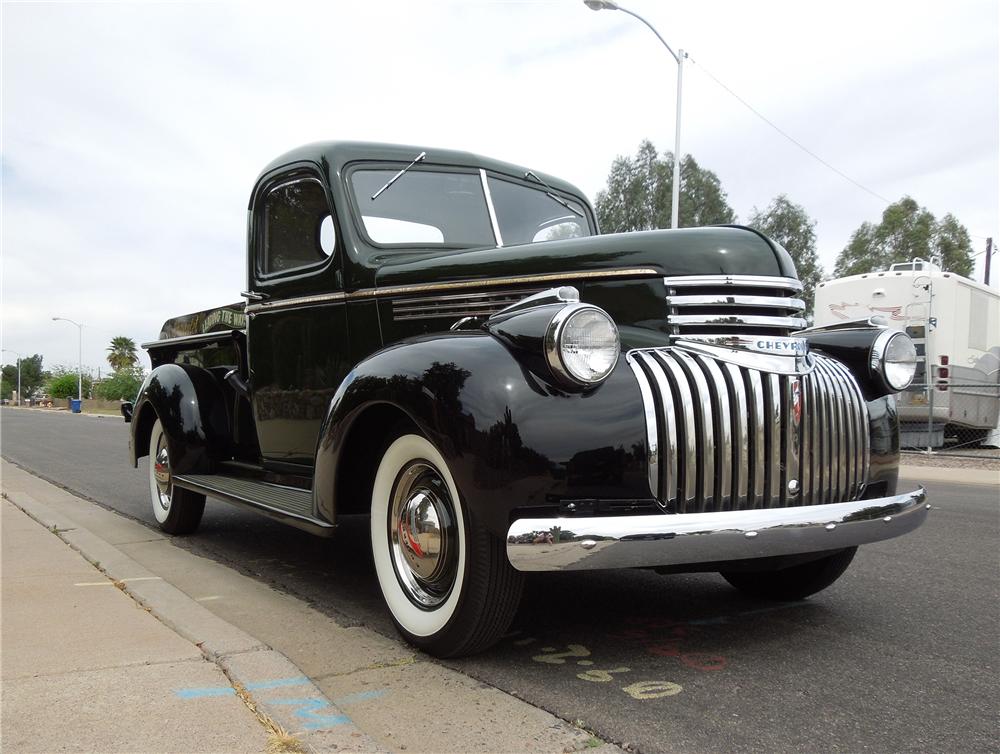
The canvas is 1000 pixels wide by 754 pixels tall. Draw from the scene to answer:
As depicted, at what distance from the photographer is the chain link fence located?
1350 cm

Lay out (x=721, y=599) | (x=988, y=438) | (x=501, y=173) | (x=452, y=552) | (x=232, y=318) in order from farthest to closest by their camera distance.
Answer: (x=988, y=438) → (x=232, y=318) → (x=501, y=173) → (x=721, y=599) → (x=452, y=552)

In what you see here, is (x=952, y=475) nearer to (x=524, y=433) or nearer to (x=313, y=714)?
(x=524, y=433)

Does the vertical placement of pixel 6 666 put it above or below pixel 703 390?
below

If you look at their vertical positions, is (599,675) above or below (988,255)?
below

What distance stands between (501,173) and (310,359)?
57.9 inches

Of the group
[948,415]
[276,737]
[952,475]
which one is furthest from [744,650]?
[948,415]

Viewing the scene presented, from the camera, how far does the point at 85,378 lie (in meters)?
79.4

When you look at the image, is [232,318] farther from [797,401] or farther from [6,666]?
[797,401]

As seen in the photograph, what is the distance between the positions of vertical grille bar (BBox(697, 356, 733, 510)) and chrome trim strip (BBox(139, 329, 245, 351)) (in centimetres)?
341

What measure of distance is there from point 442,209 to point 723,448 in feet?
7.32

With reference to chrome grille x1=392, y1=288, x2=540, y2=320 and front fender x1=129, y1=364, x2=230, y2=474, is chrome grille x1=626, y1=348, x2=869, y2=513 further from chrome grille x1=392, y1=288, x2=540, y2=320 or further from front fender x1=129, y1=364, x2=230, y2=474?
front fender x1=129, y1=364, x2=230, y2=474

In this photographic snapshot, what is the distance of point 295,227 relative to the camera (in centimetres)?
465

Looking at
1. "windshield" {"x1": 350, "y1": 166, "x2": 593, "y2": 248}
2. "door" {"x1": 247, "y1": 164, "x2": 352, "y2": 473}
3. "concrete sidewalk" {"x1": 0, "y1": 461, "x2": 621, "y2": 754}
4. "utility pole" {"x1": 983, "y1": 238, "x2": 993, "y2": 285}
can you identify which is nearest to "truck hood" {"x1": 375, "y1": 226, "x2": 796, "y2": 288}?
"windshield" {"x1": 350, "y1": 166, "x2": 593, "y2": 248}

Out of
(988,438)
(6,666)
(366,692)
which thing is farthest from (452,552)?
(988,438)
